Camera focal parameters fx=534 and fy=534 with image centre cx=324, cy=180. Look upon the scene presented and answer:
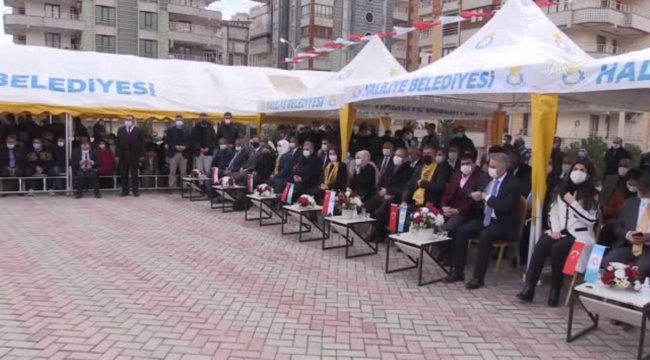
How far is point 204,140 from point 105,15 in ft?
108

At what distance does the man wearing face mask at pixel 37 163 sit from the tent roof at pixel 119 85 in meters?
1.20

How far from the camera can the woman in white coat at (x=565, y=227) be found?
A: 5262 mm

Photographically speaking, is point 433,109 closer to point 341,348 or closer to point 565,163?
point 565,163

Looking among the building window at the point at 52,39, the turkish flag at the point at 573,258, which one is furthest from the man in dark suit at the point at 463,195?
the building window at the point at 52,39

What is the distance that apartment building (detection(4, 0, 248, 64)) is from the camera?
3956 cm

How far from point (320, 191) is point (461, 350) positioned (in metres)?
5.28

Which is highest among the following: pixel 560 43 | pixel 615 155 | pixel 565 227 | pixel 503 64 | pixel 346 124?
pixel 560 43

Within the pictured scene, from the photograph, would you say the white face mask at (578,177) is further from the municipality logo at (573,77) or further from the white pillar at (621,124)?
the white pillar at (621,124)

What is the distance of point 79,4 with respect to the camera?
40.1 meters

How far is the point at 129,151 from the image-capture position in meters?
12.6

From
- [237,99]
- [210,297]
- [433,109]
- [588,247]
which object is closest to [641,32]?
[433,109]

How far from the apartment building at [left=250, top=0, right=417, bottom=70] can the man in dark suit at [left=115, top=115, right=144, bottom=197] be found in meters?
30.6

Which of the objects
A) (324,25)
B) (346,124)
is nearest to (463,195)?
(346,124)

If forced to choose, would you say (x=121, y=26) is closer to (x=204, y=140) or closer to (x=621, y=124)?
(x=204, y=140)
